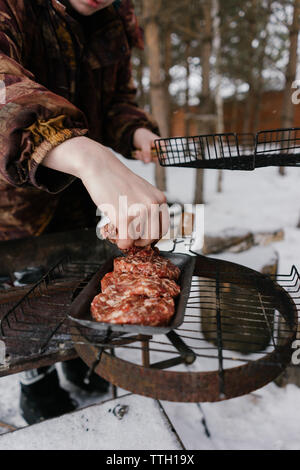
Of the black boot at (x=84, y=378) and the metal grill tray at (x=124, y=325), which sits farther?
the black boot at (x=84, y=378)

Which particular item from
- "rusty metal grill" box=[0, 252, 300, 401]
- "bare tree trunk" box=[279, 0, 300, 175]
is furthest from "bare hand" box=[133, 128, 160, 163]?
"bare tree trunk" box=[279, 0, 300, 175]

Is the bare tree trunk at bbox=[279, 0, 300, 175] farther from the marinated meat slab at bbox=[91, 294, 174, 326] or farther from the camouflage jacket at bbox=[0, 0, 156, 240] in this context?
the marinated meat slab at bbox=[91, 294, 174, 326]

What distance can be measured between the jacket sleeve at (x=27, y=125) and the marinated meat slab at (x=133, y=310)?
679 millimetres

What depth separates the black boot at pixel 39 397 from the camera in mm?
2648

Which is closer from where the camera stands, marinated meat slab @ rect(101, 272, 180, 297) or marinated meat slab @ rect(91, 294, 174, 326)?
marinated meat slab @ rect(91, 294, 174, 326)

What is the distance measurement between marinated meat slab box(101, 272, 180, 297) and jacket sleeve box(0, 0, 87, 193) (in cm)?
64

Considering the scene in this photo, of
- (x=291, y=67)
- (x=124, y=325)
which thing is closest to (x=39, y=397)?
(x=124, y=325)

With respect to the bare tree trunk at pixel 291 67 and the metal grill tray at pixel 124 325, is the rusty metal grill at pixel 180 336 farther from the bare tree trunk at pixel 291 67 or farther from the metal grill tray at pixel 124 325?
the bare tree trunk at pixel 291 67

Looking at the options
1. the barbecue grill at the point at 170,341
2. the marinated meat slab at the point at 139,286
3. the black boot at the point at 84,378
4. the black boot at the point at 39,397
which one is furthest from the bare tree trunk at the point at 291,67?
the black boot at the point at 39,397

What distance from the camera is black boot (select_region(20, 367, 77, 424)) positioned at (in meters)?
2.65

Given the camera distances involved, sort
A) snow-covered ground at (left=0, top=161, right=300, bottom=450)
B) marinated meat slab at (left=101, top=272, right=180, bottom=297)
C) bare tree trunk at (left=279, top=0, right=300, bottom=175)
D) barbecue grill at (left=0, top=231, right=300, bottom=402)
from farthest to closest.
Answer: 1. bare tree trunk at (left=279, top=0, right=300, bottom=175)
2. snow-covered ground at (left=0, top=161, right=300, bottom=450)
3. marinated meat slab at (left=101, top=272, right=180, bottom=297)
4. barbecue grill at (left=0, top=231, right=300, bottom=402)

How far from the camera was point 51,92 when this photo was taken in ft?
4.81

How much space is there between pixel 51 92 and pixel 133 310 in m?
1.17

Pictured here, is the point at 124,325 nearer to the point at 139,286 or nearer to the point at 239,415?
the point at 139,286
